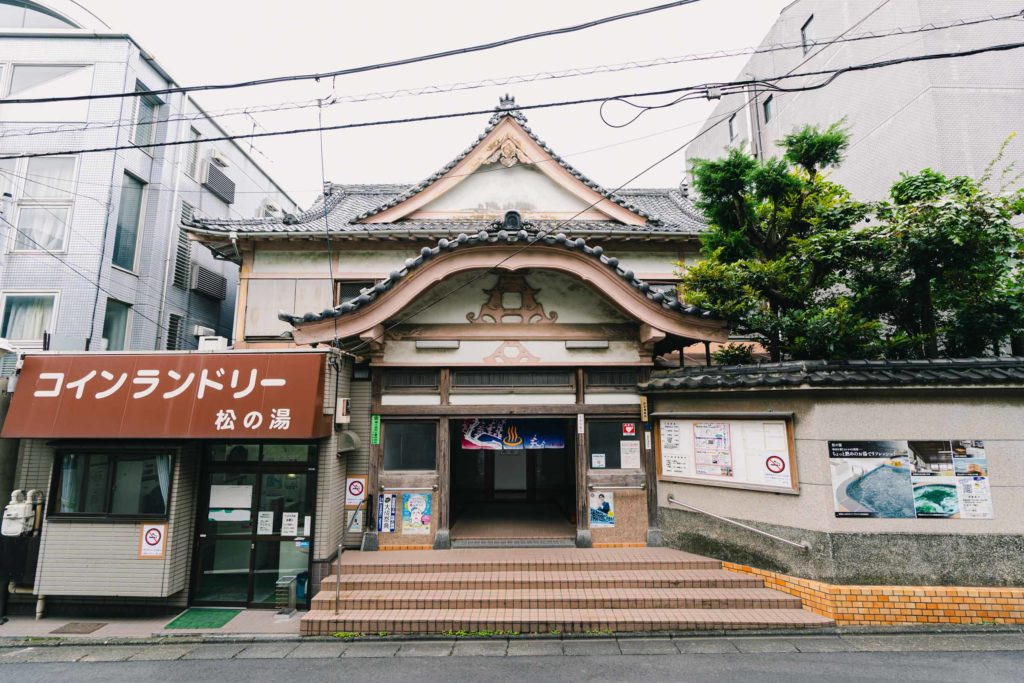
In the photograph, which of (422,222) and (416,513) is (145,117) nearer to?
(422,222)

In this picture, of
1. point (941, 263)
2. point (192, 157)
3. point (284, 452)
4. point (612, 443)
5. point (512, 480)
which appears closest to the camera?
point (941, 263)

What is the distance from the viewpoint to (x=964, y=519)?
6.56 meters

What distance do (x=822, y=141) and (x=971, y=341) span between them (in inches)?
180

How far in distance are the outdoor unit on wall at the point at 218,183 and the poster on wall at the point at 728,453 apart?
54.1ft

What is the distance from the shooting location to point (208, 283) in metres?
15.3

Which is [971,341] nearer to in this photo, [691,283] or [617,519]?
[691,283]

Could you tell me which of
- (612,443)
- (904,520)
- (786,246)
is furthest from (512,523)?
(786,246)

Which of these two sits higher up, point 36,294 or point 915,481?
point 36,294

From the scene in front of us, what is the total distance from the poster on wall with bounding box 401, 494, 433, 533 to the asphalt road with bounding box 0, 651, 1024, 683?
2.85 metres

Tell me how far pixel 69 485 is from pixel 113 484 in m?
0.79

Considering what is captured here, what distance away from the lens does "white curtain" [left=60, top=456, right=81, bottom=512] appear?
780 cm

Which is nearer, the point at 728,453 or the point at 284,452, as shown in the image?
the point at 728,453

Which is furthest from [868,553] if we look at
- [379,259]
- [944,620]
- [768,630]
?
[379,259]

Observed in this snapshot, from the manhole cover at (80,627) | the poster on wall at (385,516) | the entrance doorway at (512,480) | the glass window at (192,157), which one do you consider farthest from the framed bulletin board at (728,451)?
the glass window at (192,157)
